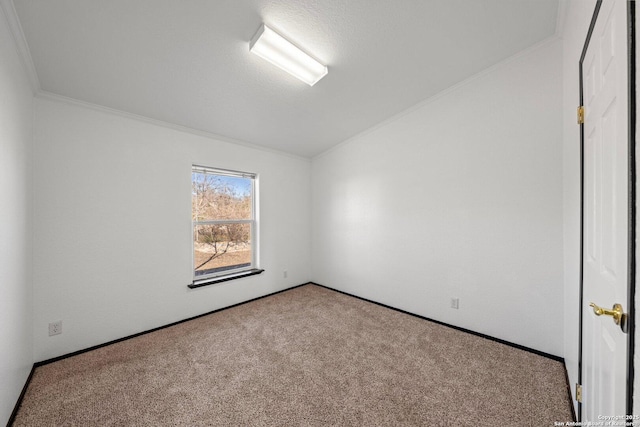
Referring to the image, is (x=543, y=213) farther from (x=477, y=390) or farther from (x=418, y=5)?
(x=418, y=5)

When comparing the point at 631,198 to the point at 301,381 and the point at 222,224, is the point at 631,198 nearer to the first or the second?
the point at 301,381

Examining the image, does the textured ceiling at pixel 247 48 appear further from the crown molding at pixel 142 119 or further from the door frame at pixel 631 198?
the door frame at pixel 631 198

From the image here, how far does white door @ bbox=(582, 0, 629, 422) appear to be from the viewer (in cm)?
74

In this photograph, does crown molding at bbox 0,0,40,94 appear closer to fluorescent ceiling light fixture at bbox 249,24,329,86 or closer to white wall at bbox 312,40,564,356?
fluorescent ceiling light fixture at bbox 249,24,329,86

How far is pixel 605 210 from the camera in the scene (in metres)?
0.94

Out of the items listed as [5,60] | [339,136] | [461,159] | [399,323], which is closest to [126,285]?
[5,60]

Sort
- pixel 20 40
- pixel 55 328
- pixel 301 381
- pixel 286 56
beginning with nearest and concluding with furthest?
pixel 20 40 → pixel 301 381 → pixel 286 56 → pixel 55 328

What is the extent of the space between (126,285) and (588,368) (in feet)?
11.5

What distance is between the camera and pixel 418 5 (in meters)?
1.65

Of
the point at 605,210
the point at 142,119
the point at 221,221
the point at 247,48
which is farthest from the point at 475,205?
the point at 142,119

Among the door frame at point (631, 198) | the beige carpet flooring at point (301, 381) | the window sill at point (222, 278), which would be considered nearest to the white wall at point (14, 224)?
the beige carpet flooring at point (301, 381)

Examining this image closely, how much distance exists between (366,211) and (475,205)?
1366 millimetres

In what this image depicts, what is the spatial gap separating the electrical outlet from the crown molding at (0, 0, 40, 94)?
6.41 feet

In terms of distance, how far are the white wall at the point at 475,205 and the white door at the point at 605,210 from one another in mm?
997
